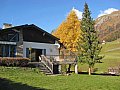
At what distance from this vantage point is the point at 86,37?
37031mm

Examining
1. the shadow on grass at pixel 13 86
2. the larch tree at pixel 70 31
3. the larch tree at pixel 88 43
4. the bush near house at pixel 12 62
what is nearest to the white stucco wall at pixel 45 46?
the larch tree at pixel 88 43

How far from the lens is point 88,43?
3703 cm

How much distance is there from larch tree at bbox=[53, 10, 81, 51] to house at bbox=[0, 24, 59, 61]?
6.61 metres

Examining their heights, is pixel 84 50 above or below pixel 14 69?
above

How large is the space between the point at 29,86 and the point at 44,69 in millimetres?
13284

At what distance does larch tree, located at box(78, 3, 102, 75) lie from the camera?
120ft

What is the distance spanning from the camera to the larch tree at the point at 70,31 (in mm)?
45969

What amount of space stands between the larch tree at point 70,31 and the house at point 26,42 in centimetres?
661

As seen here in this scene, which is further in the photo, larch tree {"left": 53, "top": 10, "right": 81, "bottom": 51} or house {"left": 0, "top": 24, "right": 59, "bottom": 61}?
larch tree {"left": 53, "top": 10, "right": 81, "bottom": 51}

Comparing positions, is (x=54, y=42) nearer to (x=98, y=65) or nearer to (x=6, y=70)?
(x=6, y=70)

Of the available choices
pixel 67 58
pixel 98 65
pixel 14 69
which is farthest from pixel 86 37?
pixel 98 65

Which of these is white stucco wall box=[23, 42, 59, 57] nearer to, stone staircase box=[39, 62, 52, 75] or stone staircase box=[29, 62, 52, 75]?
stone staircase box=[29, 62, 52, 75]

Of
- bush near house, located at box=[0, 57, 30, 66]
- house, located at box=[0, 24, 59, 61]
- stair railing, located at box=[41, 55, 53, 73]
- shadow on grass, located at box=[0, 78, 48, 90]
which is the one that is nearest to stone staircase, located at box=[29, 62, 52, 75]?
stair railing, located at box=[41, 55, 53, 73]

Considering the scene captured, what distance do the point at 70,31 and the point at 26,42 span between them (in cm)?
1207
